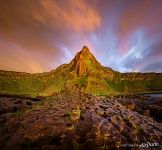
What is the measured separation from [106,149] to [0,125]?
5.16 m

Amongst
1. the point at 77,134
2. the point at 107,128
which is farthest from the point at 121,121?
the point at 77,134

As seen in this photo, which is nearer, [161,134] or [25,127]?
[25,127]

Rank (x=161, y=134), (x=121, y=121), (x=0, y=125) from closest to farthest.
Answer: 1. (x=0, y=125)
2. (x=161, y=134)
3. (x=121, y=121)

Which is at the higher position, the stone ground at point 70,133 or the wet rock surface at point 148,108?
the wet rock surface at point 148,108

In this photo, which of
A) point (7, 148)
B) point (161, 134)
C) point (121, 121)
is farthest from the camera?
point (121, 121)

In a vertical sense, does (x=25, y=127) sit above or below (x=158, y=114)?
below

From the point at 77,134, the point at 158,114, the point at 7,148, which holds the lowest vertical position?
the point at 7,148

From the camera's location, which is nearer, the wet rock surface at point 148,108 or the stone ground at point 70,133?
the stone ground at point 70,133

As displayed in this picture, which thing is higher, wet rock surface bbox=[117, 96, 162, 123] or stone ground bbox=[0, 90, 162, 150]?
wet rock surface bbox=[117, 96, 162, 123]

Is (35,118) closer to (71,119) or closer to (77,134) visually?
(71,119)

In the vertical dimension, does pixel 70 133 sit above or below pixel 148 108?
below

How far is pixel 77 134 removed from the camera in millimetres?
8930

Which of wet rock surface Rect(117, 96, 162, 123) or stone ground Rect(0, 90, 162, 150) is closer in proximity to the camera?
stone ground Rect(0, 90, 162, 150)

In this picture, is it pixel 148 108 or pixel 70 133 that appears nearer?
pixel 70 133
